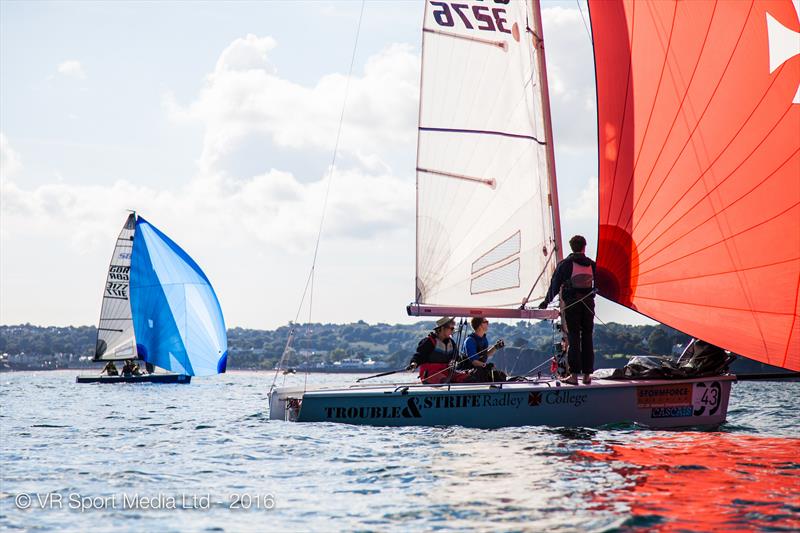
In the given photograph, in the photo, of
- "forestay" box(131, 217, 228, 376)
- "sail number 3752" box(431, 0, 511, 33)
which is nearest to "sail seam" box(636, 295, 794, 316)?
"sail number 3752" box(431, 0, 511, 33)

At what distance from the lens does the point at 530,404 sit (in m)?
12.1

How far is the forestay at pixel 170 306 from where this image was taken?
45.1m

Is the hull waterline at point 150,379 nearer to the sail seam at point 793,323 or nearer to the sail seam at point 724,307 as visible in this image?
the sail seam at point 724,307

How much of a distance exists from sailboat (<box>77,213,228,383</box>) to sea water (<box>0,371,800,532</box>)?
106 ft

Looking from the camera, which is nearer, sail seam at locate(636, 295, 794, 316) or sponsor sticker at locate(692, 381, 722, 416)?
sail seam at locate(636, 295, 794, 316)

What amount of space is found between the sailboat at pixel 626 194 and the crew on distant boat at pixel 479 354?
36 centimetres

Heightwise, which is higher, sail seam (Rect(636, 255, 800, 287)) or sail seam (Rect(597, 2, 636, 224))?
sail seam (Rect(597, 2, 636, 224))

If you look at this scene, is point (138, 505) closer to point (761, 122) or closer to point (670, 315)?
point (670, 315)

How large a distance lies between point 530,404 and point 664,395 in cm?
197

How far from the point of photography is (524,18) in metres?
14.3

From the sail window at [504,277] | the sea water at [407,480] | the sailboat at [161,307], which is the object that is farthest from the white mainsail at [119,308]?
the sail window at [504,277]

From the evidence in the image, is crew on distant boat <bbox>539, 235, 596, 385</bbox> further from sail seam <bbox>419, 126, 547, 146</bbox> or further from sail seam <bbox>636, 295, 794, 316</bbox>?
sail seam <bbox>419, 126, 547, 146</bbox>

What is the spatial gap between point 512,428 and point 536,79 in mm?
5698

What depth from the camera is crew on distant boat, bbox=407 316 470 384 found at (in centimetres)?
1363
